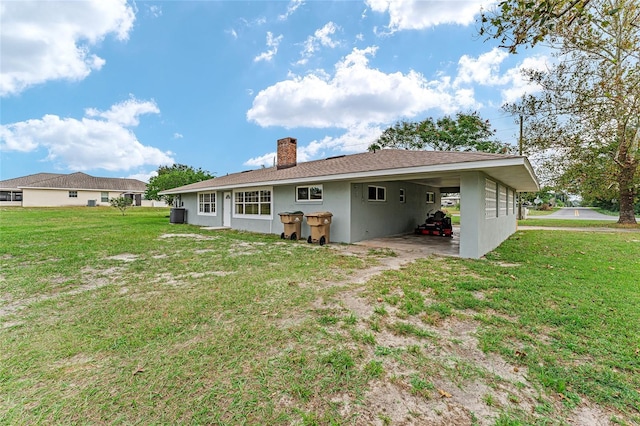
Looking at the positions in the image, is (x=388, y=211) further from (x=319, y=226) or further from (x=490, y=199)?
(x=490, y=199)

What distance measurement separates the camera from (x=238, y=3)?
39.2ft

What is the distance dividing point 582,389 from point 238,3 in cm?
1515

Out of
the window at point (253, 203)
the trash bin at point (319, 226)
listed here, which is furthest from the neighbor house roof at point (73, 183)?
the trash bin at point (319, 226)

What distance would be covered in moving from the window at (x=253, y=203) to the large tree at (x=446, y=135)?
48.0 ft

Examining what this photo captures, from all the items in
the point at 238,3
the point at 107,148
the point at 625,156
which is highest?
the point at 238,3

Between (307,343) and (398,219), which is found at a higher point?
(398,219)

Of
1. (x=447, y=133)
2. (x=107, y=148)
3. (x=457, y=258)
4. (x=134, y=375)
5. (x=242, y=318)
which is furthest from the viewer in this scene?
(x=447, y=133)

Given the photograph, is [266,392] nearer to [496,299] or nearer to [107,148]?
[496,299]

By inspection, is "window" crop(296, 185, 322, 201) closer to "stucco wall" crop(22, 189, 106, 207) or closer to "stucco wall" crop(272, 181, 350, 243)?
"stucco wall" crop(272, 181, 350, 243)

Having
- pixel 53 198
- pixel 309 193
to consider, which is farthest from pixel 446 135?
pixel 53 198

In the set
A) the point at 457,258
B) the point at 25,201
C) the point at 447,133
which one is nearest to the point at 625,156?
the point at 447,133

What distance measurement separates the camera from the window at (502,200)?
1043 centimetres

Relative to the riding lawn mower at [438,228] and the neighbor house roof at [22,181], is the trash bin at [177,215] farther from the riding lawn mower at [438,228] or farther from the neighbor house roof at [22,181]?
the neighbor house roof at [22,181]

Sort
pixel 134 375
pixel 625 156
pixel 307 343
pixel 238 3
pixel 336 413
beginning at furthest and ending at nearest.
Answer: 1. pixel 625 156
2. pixel 238 3
3. pixel 307 343
4. pixel 134 375
5. pixel 336 413
